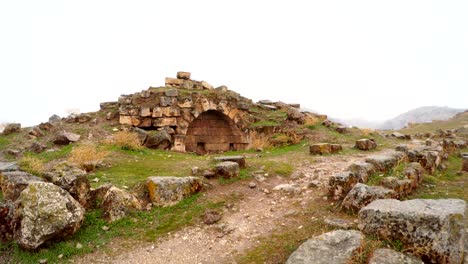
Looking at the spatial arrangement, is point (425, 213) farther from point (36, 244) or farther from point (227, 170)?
point (36, 244)

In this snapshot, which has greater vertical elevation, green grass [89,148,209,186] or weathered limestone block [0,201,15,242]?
green grass [89,148,209,186]

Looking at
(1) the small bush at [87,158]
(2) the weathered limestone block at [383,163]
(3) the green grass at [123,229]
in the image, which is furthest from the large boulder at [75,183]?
(2) the weathered limestone block at [383,163]

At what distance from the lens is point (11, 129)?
12258 mm

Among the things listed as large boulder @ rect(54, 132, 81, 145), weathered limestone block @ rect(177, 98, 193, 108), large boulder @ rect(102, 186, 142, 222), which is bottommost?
large boulder @ rect(102, 186, 142, 222)

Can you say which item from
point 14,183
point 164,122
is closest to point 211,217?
point 14,183

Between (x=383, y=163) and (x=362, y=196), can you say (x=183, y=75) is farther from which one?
(x=362, y=196)

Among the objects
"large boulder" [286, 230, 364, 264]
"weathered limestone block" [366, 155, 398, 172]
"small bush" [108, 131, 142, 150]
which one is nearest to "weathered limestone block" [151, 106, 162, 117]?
"small bush" [108, 131, 142, 150]

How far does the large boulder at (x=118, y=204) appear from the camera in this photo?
17.7 feet

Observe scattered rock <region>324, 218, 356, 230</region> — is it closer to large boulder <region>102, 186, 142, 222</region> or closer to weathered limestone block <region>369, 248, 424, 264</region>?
weathered limestone block <region>369, 248, 424, 264</region>

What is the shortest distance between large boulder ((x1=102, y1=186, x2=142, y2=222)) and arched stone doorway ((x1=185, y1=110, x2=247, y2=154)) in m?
9.11

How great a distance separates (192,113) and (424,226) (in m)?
11.5

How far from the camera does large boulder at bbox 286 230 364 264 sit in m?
3.24

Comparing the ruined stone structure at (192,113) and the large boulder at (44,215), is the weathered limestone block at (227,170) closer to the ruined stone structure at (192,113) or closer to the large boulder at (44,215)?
the large boulder at (44,215)

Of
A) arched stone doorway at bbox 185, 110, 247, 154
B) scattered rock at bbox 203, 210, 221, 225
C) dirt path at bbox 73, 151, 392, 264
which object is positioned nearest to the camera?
dirt path at bbox 73, 151, 392, 264
